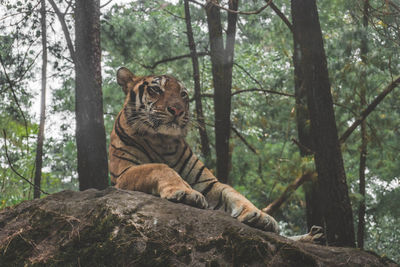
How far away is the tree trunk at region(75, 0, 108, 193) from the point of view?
4.43 metres

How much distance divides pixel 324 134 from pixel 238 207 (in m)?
1.61

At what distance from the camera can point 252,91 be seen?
9.77 m

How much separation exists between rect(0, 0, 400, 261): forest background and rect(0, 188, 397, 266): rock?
1.50 m

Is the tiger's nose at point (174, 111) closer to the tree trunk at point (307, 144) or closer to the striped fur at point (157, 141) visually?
the striped fur at point (157, 141)

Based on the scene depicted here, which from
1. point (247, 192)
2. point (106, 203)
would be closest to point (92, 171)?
point (106, 203)

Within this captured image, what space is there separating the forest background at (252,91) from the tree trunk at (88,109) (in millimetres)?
1092

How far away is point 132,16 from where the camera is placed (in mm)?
9938

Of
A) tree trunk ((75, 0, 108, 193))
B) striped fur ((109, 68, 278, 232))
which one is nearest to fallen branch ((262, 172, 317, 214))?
striped fur ((109, 68, 278, 232))

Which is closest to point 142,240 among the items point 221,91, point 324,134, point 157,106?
point 157,106

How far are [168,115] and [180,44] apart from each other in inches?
309

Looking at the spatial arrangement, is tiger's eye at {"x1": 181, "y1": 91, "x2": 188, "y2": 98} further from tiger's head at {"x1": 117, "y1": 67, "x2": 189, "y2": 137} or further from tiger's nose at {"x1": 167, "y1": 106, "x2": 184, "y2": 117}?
tiger's nose at {"x1": 167, "y1": 106, "x2": 184, "y2": 117}

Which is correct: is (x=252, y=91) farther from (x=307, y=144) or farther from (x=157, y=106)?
(x=157, y=106)

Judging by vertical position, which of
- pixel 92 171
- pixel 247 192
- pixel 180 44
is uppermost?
pixel 180 44

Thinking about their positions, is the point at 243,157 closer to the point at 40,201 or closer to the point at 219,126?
the point at 219,126
